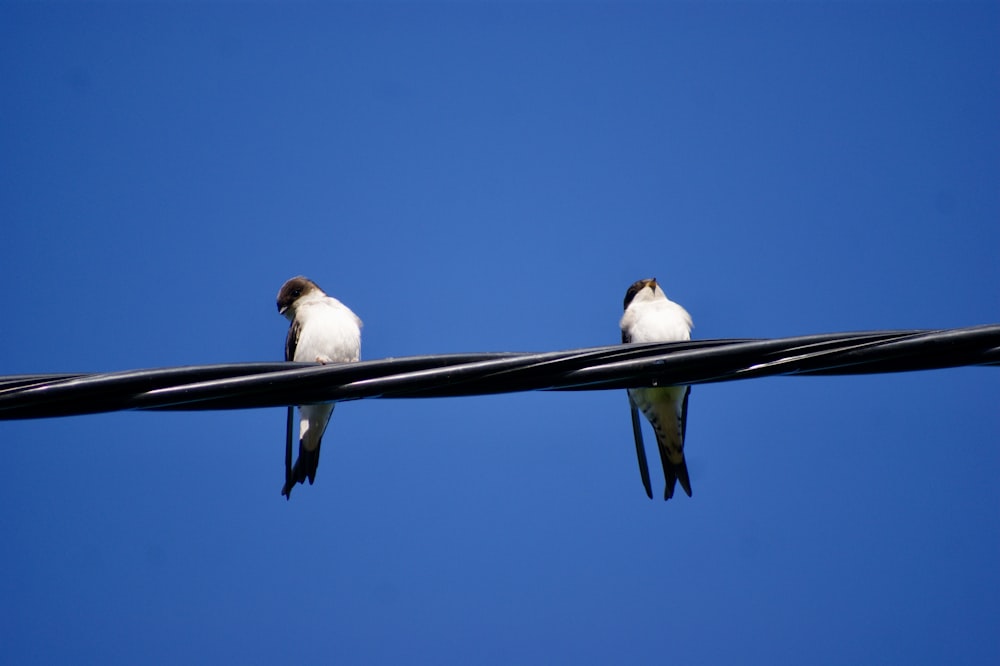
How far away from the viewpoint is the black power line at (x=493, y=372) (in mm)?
2309

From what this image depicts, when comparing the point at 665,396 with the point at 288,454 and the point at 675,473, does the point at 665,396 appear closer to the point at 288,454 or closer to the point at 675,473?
the point at 675,473

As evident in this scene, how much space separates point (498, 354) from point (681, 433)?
3753mm

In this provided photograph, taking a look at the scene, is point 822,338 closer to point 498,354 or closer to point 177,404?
point 498,354

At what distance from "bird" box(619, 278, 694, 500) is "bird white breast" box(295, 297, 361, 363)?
187 centimetres

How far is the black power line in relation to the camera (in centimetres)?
231

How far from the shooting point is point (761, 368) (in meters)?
2.39

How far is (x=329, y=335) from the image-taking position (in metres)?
5.75

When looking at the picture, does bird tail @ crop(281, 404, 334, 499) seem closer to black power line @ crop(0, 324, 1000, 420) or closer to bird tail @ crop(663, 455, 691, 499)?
bird tail @ crop(663, 455, 691, 499)

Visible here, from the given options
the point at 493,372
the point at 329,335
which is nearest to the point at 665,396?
the point at 329,335

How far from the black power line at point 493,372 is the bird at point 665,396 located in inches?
108

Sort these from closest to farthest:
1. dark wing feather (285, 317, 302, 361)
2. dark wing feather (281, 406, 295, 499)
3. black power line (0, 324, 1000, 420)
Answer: black power line (0, 324, 1000, 420) < dark wing feather (281, 406, 295, 499) < dark wing feather (285, 317, 302, 361)

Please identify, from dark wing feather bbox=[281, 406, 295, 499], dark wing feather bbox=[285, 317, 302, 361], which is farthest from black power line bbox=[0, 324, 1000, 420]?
dark wing feather bbox=[285, 317, 302, 361]

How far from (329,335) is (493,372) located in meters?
3.55

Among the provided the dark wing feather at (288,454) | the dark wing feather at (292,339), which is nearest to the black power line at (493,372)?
the dark wing feather at (288,454)
